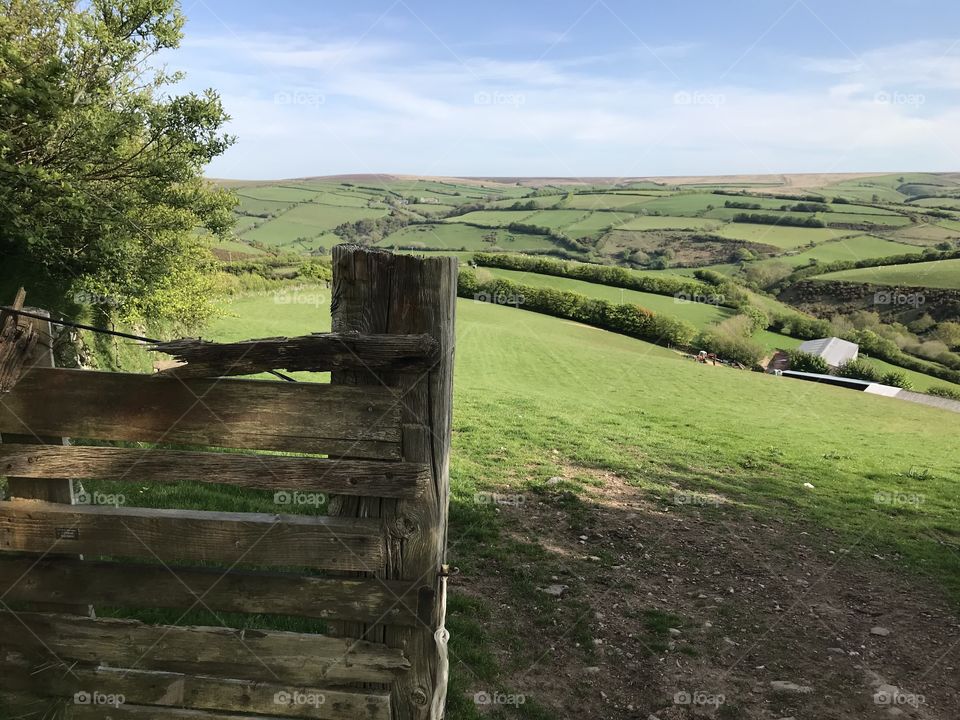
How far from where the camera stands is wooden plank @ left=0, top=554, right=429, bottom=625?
3.47 meters

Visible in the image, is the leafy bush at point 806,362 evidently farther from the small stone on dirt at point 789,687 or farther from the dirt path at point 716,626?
the small stone on dirt at point 789,687

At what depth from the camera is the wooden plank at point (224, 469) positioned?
3.39m

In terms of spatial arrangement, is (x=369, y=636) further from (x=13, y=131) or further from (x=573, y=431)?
(x=13, y=131)

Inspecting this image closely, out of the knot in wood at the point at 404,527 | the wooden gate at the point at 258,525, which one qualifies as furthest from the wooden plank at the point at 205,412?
the knot in wood at the point at 404,527

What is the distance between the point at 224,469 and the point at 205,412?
37cm

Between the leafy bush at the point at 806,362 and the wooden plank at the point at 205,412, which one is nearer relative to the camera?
the wooden plank at the point at 205,412

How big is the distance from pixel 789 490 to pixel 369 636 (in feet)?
38.1

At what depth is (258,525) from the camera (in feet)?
11.6

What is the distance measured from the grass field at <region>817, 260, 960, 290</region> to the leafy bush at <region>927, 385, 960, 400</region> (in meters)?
27.7

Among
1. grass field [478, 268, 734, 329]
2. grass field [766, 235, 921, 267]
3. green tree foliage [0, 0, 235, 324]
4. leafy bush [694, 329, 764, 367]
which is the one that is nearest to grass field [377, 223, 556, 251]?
grass field [478, 268, 734, 329]

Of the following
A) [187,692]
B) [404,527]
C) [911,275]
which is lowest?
[187,692]

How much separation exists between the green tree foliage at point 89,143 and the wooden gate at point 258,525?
10561 millimetres

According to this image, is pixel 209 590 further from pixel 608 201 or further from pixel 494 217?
pixel 608 201

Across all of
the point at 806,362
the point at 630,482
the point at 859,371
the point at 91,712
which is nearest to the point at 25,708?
the point at 91,712
